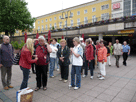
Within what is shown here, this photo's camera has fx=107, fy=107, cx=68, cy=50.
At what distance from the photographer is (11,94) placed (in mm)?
4035

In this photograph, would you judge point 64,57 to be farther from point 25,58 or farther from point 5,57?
point 5,57

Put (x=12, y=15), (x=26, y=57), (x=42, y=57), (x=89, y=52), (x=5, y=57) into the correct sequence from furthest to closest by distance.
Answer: (x=12, y=15) < (x=89, y=52) < (x=5, y=57) < (x=42, y=57) < (x=26, y=57)

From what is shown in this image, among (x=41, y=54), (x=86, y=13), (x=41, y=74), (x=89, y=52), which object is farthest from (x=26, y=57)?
(x=86, y=13)

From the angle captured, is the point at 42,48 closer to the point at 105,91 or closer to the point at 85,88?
the point at 85,88

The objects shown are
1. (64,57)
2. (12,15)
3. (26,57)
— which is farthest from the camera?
(12,15)

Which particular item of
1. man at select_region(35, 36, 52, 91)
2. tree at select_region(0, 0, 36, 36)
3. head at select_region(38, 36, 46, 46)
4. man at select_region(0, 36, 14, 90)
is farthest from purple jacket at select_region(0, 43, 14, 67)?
tree at select_region(0, 0, 36, 36)

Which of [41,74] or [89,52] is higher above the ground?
[89,52]

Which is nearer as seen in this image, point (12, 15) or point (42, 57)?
point (42, 57)

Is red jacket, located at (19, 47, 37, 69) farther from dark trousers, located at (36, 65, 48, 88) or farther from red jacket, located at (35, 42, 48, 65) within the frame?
dark trousers, located at (36, 65, 48, 88)

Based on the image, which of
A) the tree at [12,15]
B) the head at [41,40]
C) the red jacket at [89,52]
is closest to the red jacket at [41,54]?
the head at [41,40]

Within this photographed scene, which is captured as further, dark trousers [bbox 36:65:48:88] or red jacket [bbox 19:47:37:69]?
dark trousers [bbox 36:65:48:88]

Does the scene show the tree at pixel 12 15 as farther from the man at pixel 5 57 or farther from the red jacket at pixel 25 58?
the red jacket at pixel 25 58

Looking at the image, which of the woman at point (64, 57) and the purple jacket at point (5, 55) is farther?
the woman at point (64, 57)

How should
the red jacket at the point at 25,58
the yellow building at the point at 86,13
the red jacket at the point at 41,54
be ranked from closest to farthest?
the red jacket at the point at 25,58
the red jacket at the point at 41,54
the yellow building at the point at 86,13
